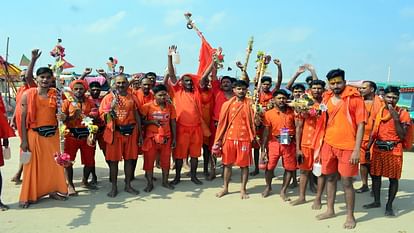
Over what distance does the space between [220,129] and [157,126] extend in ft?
3.59

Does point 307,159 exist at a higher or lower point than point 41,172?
higher

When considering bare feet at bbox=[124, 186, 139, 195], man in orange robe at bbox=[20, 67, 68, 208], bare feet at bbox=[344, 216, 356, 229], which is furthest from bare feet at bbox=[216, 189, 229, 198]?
man in orange robe at bbox=[20, 67, 68, 208]

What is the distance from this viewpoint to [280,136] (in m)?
6.03

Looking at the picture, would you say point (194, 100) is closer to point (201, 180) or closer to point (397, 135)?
point (201, 180)

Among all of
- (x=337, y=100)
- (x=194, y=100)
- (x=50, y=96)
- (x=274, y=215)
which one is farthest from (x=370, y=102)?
(x=50, y=96)

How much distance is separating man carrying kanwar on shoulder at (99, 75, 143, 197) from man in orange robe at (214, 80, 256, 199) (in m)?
1.50

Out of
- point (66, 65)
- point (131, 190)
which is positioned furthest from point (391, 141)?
point (66, 65)

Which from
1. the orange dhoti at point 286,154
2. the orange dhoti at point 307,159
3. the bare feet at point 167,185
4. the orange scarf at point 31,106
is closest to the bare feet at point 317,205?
the orange dhoti at point 307,159

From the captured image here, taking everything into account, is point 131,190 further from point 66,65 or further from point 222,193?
point 66,65

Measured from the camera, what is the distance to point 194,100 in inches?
274

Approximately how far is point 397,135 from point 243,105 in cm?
232

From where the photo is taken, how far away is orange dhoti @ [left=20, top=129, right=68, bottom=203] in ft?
18.1

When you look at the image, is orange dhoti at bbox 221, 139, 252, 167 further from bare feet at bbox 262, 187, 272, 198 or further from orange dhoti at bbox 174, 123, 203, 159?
orange dhoti at bbox 174, 123, 203, 159

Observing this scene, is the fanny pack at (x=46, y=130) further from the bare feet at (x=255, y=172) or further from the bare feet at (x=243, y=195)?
the bare feet at (x=255, y=172)
